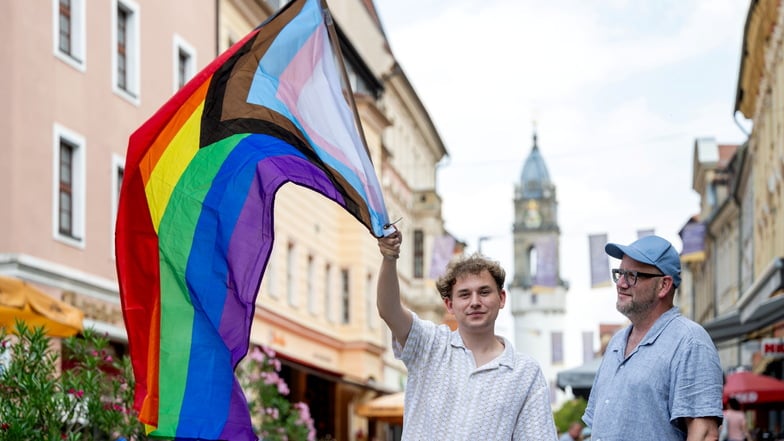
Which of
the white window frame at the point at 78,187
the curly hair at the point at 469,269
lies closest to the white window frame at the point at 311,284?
the white window frame at the point at 78,187

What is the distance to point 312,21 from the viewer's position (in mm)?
7168

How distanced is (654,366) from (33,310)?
404 inches

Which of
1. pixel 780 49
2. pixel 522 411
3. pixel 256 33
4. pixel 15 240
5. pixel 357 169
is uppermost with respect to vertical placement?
pixel 780 49

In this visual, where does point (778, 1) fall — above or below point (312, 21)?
above

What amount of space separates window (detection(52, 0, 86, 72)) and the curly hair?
18628 millimetres

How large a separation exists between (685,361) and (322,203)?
124ft

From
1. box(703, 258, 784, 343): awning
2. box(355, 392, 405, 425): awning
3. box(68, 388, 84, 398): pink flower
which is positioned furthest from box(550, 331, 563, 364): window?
box(68, 388, 84, 398): pink flower

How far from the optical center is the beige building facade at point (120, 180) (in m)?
22.5

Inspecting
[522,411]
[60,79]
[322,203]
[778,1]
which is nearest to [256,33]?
[522,411]

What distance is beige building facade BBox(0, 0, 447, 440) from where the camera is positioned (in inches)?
885

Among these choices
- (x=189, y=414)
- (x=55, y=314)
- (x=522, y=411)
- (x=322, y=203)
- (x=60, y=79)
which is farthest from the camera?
(x=322, y=203)

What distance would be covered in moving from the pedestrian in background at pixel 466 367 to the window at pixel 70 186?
18.1 m

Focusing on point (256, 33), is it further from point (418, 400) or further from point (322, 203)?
point (322, 203)

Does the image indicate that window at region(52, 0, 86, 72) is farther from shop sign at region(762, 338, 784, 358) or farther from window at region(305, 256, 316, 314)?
window at region(305, 256, 316, 314)
